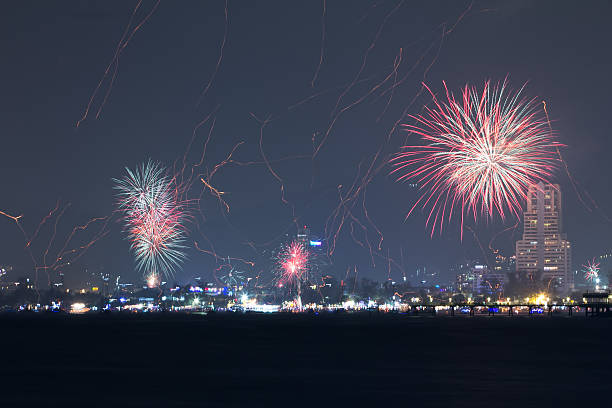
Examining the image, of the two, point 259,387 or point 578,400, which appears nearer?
point 578,400

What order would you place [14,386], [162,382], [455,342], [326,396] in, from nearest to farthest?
1. [326,396]
2. [14,386]
3. [162,382]
4. [455,342]

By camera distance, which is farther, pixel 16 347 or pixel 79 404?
pixel 16 347

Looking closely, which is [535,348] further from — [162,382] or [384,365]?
[162,382]

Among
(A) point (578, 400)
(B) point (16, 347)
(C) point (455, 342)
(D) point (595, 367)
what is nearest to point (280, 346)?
(C) point (455, 342)

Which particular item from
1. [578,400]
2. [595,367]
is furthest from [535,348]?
[578,400]

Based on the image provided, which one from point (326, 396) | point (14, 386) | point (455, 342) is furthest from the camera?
point (455, 342)

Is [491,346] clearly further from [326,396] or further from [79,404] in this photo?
[79,404]

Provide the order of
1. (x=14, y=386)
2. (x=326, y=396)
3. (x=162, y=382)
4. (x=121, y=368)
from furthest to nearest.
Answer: (x=121, y=368) → (x=162, y=382) → (x=14, y=386) → (x=326, y=396)

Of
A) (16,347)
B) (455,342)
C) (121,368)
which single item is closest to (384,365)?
(121,368)

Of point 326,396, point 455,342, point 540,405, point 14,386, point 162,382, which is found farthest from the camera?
point 455,342
